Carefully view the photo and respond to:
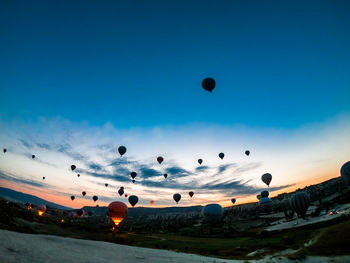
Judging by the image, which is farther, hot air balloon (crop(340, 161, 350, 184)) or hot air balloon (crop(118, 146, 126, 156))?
hot air balloon (crop(118, 146, 126, 156))

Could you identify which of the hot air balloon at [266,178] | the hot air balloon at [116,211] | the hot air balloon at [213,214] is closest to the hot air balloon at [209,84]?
the hot air balloon at [213,214]

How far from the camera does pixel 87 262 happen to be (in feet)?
55.6

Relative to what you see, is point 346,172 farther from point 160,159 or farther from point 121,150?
point 121,150

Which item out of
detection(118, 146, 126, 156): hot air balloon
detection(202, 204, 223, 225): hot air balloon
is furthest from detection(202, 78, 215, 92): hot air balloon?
detection(118, 146, 126, 156): hot air balloon

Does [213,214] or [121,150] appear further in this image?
Answer: [121,150]

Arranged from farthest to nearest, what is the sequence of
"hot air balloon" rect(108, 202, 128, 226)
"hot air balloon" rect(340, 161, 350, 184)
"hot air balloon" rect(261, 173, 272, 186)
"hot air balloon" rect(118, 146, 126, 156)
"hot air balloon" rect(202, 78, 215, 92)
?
"hot air balloon" rect(261, 173, 272, 186) → "hot air balloon" rect(118, 146, 126, 156) → "hot air balloon" rect(340, 161, 350, 184) → "hot air balloon" rect(108, 202, 128, 226) → "hot air balloon" rect(202, 78, 215, 92)

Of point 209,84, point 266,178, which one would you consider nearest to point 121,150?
point 209,84

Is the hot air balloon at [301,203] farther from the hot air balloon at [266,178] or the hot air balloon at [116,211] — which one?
the hot air balloon at [116,211]

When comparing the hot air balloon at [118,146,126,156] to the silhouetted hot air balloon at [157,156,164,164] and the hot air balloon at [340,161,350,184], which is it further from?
the hot air balloon at [340,161,350,184]

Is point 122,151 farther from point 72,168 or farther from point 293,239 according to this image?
point 293,239

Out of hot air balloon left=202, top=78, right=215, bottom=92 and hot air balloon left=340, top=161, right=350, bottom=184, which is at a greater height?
hot air balloon left=202, top=78, right=215, bottom=92

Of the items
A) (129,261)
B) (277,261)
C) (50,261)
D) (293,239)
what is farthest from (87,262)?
(293,239)

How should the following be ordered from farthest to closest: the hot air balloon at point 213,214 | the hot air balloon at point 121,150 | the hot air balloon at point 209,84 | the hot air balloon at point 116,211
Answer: the hot air balloon at point 121,150 < the hot air balloon at point 116,211 < the hot air balloon at point 213,214 < the hot air balloon at point 209,84

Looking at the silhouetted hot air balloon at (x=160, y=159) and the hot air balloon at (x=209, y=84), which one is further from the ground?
the hot air balloon at (x=209, y=84)
